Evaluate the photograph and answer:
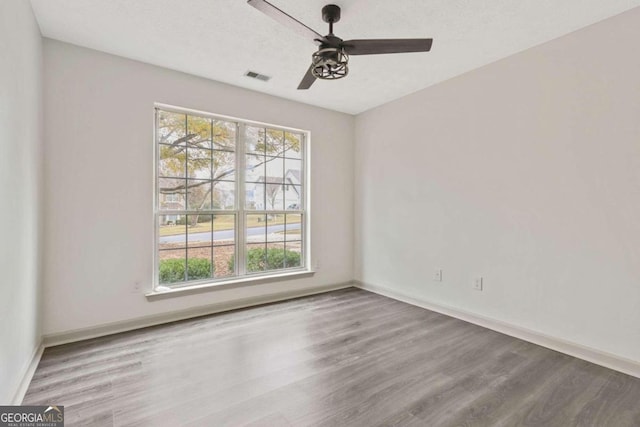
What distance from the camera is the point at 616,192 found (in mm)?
2229

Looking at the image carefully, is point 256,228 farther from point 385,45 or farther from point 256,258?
point 385,45

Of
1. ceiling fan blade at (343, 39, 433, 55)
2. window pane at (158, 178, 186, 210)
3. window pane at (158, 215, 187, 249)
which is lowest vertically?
window pane at (158, 215, 187, 249)

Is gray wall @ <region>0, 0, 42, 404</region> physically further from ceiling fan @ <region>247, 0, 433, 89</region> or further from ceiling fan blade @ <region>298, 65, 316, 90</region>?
ceiling fan blade @ <region>298, 65, 316, 90</region>

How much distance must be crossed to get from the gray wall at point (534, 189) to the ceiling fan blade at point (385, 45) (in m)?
1.38

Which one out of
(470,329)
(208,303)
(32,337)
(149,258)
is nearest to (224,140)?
(149,258)

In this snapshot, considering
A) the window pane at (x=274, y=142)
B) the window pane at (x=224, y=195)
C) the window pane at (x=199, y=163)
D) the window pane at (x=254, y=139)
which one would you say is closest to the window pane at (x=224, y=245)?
the window pane at (x=224, y=195)

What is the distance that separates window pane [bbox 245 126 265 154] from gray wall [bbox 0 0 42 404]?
1.89 meters

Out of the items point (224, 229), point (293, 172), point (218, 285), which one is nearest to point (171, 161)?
point (224, 229)

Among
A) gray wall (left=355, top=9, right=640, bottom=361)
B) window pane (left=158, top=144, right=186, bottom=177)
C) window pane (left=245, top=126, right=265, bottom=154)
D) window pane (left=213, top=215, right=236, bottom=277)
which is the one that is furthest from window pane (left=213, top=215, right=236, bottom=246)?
gray wall (left=355, top=9, right=640, bottom=361)

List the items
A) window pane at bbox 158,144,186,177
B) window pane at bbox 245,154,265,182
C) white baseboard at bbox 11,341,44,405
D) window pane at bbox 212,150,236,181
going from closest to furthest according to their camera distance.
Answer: white baseboard at bbox 11,341,44,405, window pane at bbox 158,144,186,177, window pane at bbox 212,150,236,181, window pane at bbox 245,154,265,182

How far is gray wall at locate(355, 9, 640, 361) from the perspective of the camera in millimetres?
2223

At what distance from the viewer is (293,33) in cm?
248

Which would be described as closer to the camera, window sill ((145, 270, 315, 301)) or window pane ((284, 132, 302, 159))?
window sill ((145, 270, 315, 301))

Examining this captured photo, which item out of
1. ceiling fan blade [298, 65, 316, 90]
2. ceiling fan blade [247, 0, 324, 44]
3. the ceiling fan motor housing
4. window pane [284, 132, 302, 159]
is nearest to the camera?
ceiling fan blade [247, 0, 324, 44]
